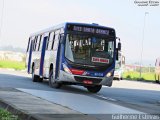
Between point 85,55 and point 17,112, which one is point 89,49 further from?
point 17,112

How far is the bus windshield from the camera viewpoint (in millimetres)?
22266

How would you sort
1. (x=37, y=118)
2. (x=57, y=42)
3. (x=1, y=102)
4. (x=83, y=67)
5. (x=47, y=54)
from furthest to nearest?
(x=47, y=54) → (x=57, y=42) → (x=83, y=67) → (x=1, y=102) → (x=37, y=118)

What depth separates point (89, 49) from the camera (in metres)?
22.4

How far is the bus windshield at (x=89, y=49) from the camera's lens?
22.3 metres

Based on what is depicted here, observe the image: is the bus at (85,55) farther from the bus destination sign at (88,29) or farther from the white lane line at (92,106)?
the white lane line at (92,106)

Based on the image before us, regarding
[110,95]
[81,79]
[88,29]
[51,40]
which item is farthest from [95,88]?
[51,40]

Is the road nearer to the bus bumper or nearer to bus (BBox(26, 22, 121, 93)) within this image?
the bus bumper

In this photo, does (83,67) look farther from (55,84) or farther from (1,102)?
(1,102)

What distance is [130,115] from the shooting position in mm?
13297

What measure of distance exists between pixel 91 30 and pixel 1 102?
9436mm

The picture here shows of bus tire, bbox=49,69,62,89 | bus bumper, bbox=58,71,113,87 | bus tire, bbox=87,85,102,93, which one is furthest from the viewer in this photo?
bus tire, bbox=49,69,62,89

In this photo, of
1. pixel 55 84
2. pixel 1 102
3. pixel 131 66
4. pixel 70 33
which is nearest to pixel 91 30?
pixel 70 33

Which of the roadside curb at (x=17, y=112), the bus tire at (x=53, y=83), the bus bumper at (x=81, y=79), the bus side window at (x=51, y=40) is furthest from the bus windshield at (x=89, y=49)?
the roadside curb at (x=17, y=112)

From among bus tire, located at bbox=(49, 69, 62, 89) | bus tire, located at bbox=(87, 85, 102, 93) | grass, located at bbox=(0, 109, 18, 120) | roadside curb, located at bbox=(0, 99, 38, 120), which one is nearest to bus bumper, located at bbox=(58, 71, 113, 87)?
bus tire, located at bbox=(87, 85, 102, 93)
